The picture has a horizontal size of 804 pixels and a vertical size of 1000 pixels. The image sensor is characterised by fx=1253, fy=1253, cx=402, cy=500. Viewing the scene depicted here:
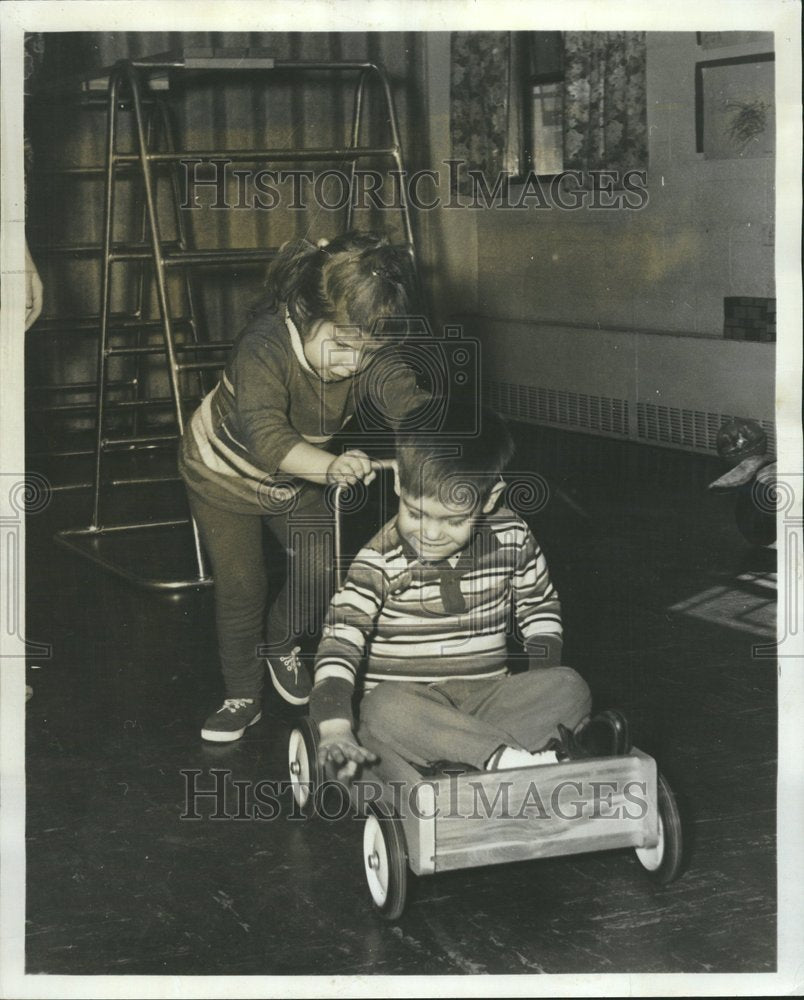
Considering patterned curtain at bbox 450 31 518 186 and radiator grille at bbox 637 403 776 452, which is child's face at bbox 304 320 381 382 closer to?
radiator grille at bbox 637 403 776 452

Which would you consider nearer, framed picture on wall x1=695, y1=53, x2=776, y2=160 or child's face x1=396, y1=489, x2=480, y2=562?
child's face x1=396, y1=489, x2=480, y2=562

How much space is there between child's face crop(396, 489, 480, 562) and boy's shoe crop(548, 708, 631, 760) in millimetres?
289

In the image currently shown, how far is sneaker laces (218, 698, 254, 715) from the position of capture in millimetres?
2225

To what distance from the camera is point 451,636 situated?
1.77 meters

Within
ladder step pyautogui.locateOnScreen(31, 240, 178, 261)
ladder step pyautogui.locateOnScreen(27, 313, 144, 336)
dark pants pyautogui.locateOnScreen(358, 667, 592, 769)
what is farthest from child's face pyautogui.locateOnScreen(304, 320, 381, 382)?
ladder step pyautogui.locateOnScreen(27, 313, 144, 336)

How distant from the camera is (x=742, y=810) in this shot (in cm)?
188

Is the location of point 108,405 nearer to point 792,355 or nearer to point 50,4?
point 50,4

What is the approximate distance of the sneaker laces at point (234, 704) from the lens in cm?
222

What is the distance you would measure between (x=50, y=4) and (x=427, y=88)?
434 cm

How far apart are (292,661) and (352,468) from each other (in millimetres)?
724

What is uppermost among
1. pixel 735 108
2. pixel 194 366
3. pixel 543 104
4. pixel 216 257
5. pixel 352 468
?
pixel 543 104

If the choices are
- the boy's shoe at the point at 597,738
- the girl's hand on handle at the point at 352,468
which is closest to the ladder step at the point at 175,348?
the girl's hand on handle at the point at 352,468

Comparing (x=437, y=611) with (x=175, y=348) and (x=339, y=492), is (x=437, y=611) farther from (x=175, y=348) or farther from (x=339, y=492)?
(x=175, y=348)

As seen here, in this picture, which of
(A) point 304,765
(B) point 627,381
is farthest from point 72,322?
(A) point 304,765
